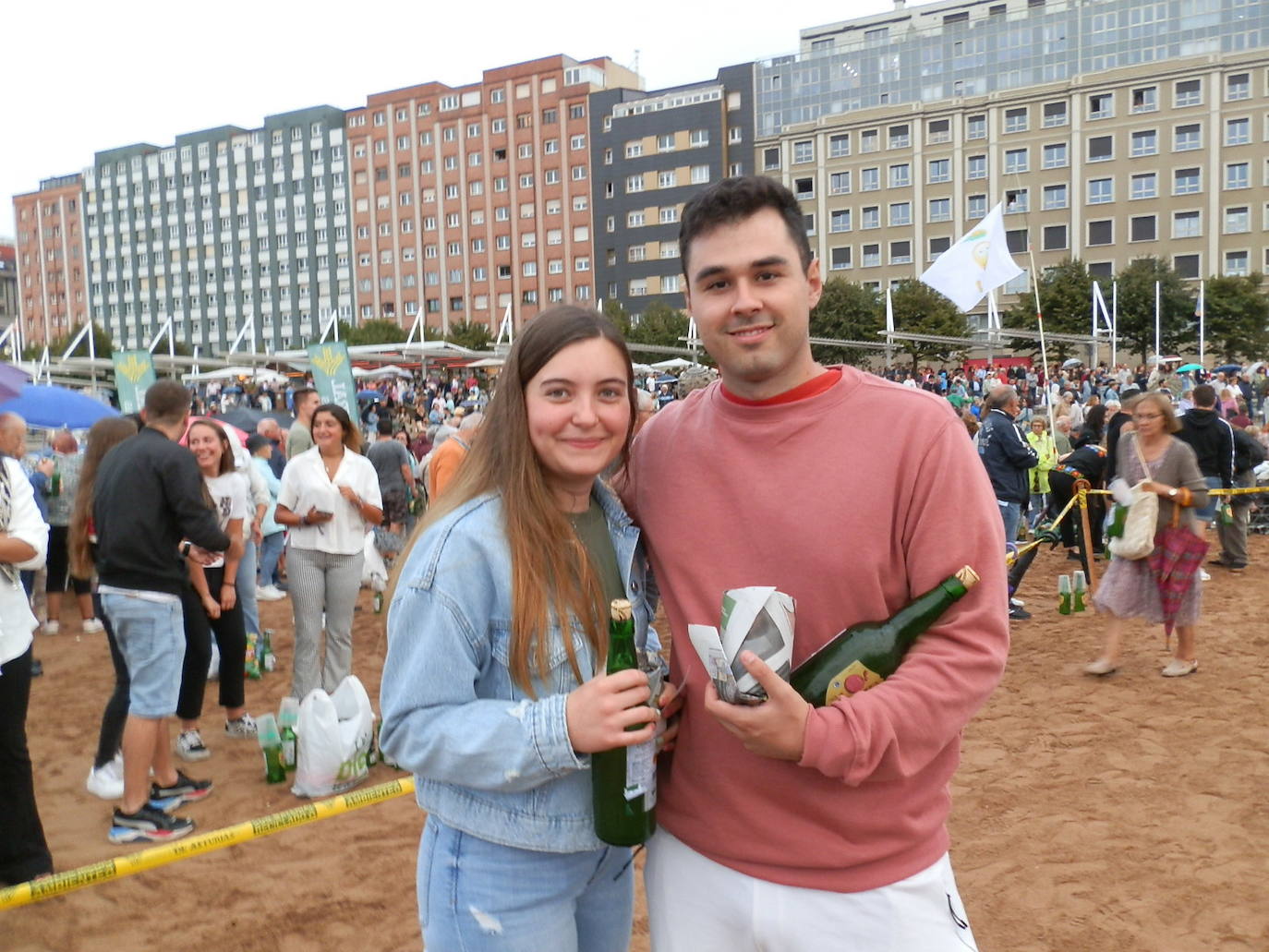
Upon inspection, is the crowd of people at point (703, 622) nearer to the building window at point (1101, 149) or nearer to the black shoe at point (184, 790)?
the black shoe at point (184, 790)

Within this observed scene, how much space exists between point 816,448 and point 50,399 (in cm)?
1047

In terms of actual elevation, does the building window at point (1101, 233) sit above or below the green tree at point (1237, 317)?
above

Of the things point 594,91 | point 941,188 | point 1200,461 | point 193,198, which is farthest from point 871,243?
point 193,198

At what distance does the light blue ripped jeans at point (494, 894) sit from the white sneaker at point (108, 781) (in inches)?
166

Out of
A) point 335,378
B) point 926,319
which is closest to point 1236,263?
point 926,319

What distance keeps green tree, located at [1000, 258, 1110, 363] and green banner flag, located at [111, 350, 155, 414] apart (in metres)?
43.4

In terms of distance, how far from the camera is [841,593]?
1.74 meters

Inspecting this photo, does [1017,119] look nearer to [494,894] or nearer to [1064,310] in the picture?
[1064,310]

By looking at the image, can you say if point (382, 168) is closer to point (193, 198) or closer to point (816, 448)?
point (193, 198)

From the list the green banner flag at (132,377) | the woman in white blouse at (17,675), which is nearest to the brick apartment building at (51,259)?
the green banner flag at (132,377)

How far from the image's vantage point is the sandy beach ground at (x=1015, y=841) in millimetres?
3848

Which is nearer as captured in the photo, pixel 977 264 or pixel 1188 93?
pixel 977 264

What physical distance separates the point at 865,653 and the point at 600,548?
558 millimetres

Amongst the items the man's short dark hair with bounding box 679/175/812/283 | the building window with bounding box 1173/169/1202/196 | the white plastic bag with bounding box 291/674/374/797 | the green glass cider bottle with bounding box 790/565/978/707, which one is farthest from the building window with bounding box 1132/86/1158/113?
the green glass cider bottle with bounding box 790/565/978/707
